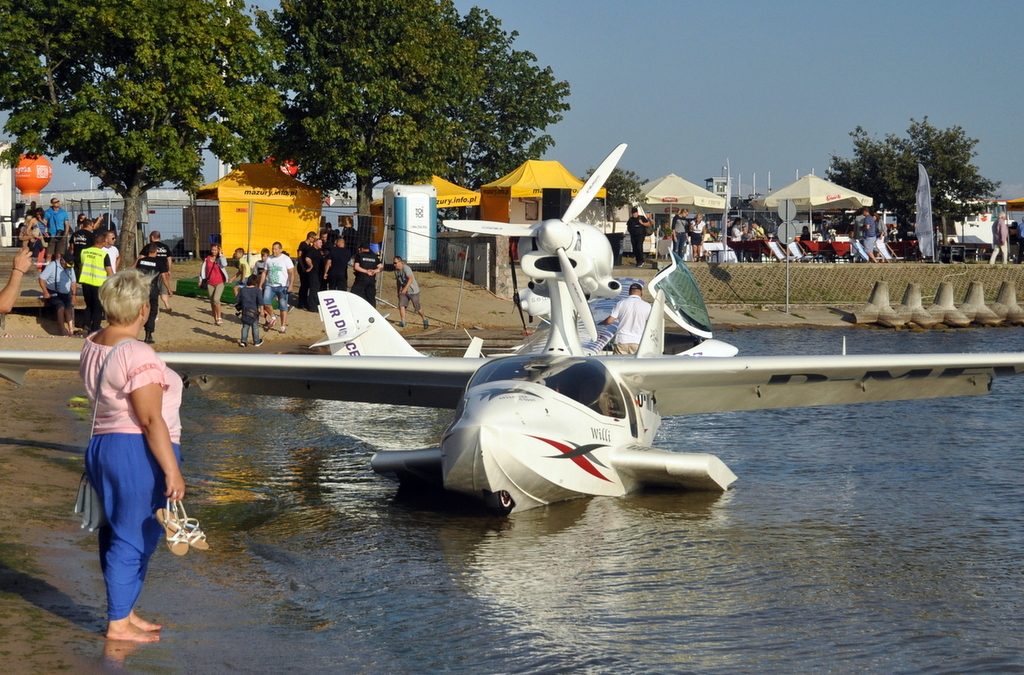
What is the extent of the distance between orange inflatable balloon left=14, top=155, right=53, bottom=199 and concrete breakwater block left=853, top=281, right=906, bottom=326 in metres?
42.2

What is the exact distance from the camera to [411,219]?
35750mm

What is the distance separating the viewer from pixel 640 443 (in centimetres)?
1283

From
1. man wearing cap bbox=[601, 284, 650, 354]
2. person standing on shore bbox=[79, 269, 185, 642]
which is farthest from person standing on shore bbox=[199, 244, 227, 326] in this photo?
person standing on shore bbox=[79, 269, 185, 642]

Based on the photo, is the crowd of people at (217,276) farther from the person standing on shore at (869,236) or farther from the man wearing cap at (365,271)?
the person standing on shore at (869,236)

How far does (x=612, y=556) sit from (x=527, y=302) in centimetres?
1122

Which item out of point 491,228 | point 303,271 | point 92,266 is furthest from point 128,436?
point 303,271

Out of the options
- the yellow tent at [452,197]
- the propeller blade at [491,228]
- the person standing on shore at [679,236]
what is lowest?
the propeller blade at [491,228]

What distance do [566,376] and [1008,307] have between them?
29.5 meters

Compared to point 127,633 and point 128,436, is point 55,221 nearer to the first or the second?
point 127,633

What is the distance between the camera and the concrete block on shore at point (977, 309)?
36.4 meters

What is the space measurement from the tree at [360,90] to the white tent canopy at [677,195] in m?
8.49

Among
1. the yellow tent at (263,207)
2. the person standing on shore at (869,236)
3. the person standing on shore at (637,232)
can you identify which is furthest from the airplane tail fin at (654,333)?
the person standing on shore at (869,236)

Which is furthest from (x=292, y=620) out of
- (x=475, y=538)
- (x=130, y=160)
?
(x=130, y=160)

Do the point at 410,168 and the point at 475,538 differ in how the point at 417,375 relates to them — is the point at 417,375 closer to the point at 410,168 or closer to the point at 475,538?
the point at 475,538
